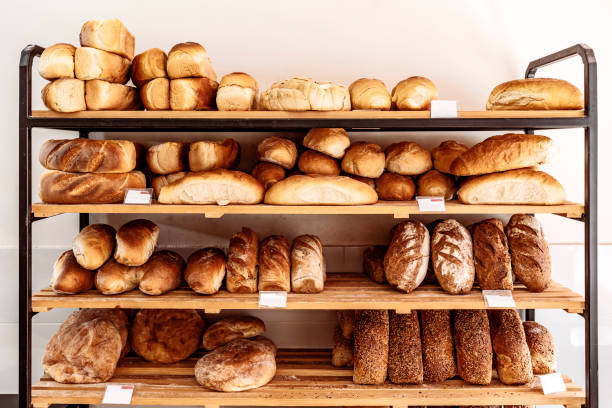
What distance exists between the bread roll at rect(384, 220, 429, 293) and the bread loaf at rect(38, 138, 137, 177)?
4.35 feet

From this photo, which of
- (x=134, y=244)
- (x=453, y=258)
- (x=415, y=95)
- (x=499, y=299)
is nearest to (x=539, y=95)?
(x=415, y=95)

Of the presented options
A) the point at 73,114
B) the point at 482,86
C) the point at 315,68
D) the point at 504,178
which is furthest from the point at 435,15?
the point at 73,114

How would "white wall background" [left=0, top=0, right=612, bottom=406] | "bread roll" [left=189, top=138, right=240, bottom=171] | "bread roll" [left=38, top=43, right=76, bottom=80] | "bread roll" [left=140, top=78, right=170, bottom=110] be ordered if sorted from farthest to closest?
"white wall background" [left=0, top=0, right=612, bottom=406]
"bread roll" [left=189, top=138, right=240, bottom=171]
"bread roll" [left=140, top=78, right=170, bottom=110]
"bread roll" [left=38, top=43, right=76, bottom=80]

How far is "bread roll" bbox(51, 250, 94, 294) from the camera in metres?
2.23

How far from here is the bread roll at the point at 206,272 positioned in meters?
2.23

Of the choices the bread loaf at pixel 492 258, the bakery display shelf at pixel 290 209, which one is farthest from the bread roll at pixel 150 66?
the bread loaf at pixel 492 258

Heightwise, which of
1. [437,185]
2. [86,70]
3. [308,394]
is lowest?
[308,394]

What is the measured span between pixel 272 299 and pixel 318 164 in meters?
0.67

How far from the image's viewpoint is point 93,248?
7.43 feet

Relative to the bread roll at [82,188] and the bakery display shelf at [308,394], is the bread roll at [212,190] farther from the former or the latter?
the bakery display shelf at [308,394]

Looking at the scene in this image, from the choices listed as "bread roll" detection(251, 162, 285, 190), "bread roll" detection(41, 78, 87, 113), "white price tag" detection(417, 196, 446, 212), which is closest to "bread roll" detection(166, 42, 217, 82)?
"bread roll" detection(41, 78, 87, 113)

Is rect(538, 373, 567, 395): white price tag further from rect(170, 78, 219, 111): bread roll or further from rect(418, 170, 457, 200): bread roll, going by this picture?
rect(170, 78, 219, 111): bread roll

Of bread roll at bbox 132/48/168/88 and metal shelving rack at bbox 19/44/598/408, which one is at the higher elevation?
bread roll at bbox 132/48/168/88

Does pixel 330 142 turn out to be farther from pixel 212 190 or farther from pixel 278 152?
pixel 212 190
